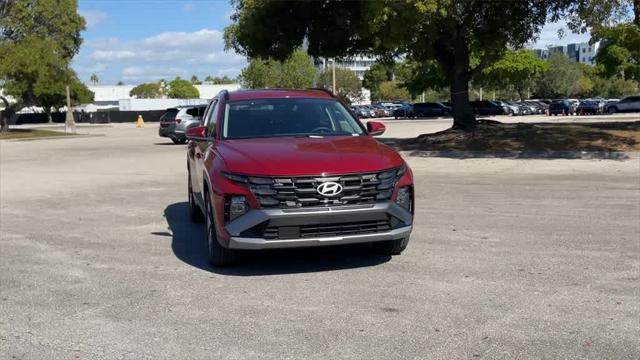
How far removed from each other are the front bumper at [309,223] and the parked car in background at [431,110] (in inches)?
2131

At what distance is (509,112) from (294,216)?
54.6 m

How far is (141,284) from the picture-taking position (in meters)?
6.32

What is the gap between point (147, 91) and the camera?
6284 inches

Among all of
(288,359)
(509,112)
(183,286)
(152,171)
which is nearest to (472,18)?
(152,171)

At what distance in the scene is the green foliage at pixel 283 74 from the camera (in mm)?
81938

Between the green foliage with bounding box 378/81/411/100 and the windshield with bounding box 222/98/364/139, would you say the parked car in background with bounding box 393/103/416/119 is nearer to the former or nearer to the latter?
the green foliage with bounding box 378/81/411/100

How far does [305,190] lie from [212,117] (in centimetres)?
258

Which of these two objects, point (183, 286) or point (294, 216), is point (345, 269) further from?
point (183, 286)

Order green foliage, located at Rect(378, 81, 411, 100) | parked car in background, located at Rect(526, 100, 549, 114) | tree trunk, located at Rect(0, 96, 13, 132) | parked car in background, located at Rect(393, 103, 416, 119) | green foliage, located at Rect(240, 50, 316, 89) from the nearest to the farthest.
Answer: tree trunk, located at Rect(0, 96, 13, 132), parked car in background, located at Rect(526, 100, 549, 114), parked car in background, located at Rect(393, 103, 416, 119), green foliage, located at Rect(240, 50, 316, 89), green foliage, located at Rect(378, 81, 411, 100)

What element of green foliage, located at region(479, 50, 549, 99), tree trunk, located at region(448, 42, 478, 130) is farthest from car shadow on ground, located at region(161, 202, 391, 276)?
green foliage, located at region(479, 50, 549, 99)

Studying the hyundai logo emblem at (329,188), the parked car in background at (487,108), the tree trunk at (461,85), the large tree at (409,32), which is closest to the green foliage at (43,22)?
the large tree at (409,32)

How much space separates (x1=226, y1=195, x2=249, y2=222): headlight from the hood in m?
0.24

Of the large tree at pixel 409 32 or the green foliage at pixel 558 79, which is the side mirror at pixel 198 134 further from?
the green foliage at pixel 558 79

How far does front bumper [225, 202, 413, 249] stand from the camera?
600 centimetres
